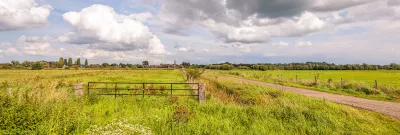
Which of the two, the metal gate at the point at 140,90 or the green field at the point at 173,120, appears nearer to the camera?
the green field at the point at 173,120

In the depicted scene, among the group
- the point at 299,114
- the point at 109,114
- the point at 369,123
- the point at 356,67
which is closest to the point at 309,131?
the point at 299,114

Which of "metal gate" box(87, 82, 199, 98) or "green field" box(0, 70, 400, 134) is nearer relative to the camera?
"green field" box(0, 70, 400, 134)

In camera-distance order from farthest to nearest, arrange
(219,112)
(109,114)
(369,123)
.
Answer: (219,112) < (109,114) < (369,123)

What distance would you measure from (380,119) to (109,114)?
11.9 m

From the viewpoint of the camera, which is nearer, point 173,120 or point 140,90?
point 173,120

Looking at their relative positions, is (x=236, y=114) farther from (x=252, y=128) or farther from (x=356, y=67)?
(x=356, y=67)

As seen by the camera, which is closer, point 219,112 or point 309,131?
point 309,131

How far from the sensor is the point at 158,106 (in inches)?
479

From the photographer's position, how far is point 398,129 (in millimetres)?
9023

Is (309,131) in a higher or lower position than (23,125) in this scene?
lower

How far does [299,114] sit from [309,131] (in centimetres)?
179

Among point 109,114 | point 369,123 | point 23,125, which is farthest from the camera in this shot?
point 109,114

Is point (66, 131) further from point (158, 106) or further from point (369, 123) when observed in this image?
point (369, 123)

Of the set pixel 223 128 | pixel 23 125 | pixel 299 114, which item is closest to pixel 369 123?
pixel 299 114
